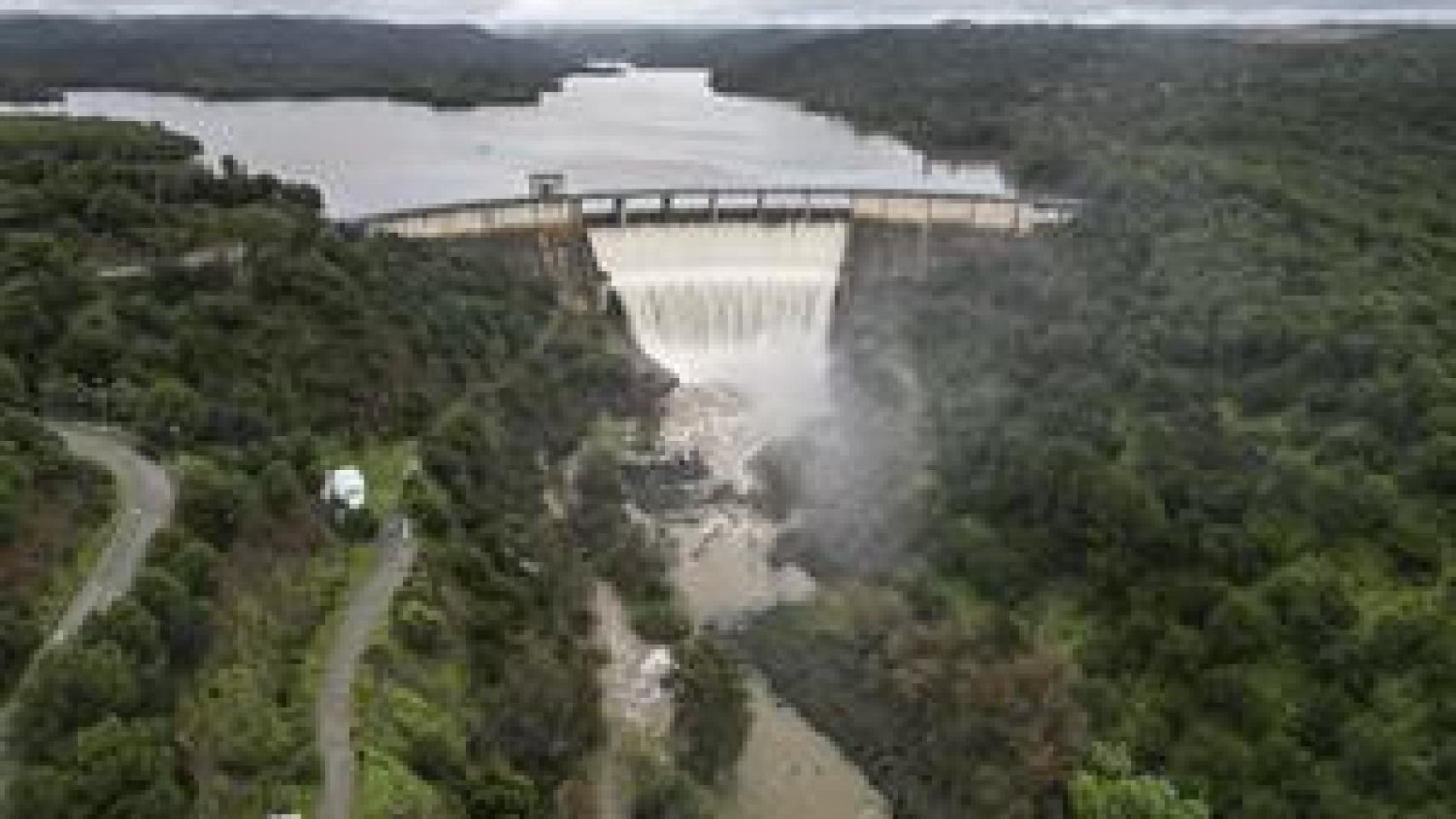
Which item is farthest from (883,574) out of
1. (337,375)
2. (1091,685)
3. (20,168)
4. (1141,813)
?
(20,168)

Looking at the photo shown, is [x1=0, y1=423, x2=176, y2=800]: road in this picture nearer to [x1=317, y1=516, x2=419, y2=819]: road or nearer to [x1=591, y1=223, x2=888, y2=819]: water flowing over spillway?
[x1=317, y1=516, x2=419, y2=819]: road

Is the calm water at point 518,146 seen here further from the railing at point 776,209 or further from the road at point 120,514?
the road at point 120,514

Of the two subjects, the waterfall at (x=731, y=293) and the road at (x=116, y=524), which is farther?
the waterfall at (x=731, y=293)

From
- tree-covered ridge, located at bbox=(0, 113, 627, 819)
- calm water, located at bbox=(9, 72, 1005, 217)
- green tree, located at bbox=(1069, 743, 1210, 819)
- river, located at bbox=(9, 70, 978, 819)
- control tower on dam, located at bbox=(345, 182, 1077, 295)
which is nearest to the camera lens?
tree-covered ridge, located at bbox=(0, 113, 627, 819)

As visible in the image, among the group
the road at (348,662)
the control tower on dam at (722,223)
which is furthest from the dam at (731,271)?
the road at (348,662)

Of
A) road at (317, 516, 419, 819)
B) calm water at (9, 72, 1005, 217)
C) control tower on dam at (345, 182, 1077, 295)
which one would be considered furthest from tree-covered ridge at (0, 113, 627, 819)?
calm water at (9, 72, 1005, 217)

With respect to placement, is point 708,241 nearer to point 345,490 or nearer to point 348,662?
point 345,490
